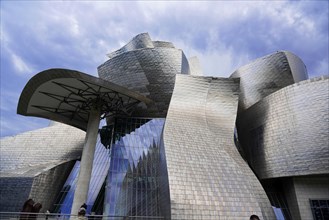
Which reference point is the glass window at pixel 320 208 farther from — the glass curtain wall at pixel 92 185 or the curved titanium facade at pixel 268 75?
the glass curtain wall at pixel 92 185

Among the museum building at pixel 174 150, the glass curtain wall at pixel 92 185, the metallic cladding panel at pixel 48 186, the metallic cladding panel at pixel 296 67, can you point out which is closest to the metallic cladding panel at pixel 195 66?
the museum building at pixel 174 150

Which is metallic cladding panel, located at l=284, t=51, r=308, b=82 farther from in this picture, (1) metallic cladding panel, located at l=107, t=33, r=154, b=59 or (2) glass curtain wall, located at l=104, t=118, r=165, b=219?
(1) metallic cladding panel, located at l=107, t=33, r=154, b=59

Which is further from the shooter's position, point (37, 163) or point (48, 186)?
point (37, 163)

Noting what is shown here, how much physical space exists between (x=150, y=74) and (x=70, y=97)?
8162mm

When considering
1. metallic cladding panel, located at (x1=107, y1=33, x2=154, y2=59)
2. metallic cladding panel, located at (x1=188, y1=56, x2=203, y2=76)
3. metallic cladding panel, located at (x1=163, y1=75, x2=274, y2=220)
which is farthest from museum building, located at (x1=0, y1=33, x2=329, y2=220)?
metallic cladding panel, located at (x1=188, y1=56, x2=203, y2=76)

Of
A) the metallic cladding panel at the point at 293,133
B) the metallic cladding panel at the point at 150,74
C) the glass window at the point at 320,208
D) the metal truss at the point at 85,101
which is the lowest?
the glass window at the point at 320,208

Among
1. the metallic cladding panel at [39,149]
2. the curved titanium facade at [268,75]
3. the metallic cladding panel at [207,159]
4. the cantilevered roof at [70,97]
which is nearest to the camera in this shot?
the metallic cladding panel at [207,159]

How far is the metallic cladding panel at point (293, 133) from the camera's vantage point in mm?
14922

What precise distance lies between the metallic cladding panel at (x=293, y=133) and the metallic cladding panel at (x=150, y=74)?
28.4 feet

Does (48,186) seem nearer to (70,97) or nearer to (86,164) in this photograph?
(86,164)

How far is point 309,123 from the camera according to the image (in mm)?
15672

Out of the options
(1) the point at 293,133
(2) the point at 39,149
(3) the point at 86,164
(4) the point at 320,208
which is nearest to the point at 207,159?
(1) the point at 293,133

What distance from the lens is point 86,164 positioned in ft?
52.3

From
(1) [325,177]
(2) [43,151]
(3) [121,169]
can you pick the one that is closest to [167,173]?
(3) [121,169]
